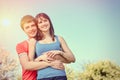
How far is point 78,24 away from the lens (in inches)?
123

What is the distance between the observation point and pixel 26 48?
2.90m

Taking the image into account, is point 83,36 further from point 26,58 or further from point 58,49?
point 26,58

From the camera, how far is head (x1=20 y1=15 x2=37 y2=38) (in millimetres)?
2949

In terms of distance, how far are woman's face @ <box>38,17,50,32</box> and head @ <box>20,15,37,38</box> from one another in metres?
0.04

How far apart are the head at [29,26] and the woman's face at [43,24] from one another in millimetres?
45

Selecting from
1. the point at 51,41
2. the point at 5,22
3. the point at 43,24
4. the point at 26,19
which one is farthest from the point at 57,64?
the point at 5,22

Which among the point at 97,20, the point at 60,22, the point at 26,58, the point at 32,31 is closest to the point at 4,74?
the point at 26,58

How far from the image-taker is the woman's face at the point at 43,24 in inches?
117

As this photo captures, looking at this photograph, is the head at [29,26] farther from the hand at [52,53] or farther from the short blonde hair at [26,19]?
the hand at [52,53]

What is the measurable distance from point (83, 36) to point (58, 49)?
32cm

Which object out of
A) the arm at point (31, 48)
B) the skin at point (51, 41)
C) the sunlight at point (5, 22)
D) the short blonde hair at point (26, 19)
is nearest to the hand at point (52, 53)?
the skin at point (51, 41)

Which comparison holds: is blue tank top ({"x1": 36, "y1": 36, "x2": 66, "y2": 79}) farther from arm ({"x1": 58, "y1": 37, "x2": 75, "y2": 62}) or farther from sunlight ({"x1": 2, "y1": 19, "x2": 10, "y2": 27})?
sunlight ({"x1": 2, "y1": 19, "x2": 10, "y2": 27})

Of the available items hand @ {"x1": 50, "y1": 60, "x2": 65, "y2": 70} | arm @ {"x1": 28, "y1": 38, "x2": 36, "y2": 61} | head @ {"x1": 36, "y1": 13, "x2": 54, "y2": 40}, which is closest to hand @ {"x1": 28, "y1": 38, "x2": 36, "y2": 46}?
arm @ {"x1": 28, "y1": 38, "x2": 36, "y2": 61}

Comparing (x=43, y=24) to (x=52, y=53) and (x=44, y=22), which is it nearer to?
(x=44, y=22)
